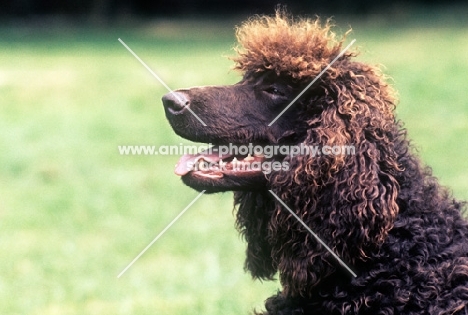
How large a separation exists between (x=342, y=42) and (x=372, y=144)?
0.68 m

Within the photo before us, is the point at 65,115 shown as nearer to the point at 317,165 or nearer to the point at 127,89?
the point at 127,89

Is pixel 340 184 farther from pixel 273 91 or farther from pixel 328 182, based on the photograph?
pixel 273 91

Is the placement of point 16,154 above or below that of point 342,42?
below

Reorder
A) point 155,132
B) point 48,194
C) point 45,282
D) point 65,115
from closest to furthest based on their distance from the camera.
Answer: point 45,282 → point 48,194 → point 155,132 → point 65,115

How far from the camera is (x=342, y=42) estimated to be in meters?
3.81

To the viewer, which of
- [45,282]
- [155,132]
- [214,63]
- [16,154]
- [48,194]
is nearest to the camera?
[45,282]

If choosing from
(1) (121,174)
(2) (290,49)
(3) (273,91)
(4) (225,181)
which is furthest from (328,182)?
(1) (121,174)

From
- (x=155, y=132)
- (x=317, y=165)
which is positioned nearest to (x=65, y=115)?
(x=155, y=132)

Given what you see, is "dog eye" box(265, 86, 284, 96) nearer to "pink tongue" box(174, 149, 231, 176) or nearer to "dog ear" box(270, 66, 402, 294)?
"dog ear" box(270, 66, 402, 294)

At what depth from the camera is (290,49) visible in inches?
Result: 146

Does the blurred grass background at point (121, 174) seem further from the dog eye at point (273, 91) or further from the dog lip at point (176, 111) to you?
the dog lip at point (176, 111)

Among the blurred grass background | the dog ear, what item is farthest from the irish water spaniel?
the blurred grass background

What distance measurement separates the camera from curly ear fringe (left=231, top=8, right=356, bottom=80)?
3.64m

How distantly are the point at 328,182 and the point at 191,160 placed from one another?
0.69m
